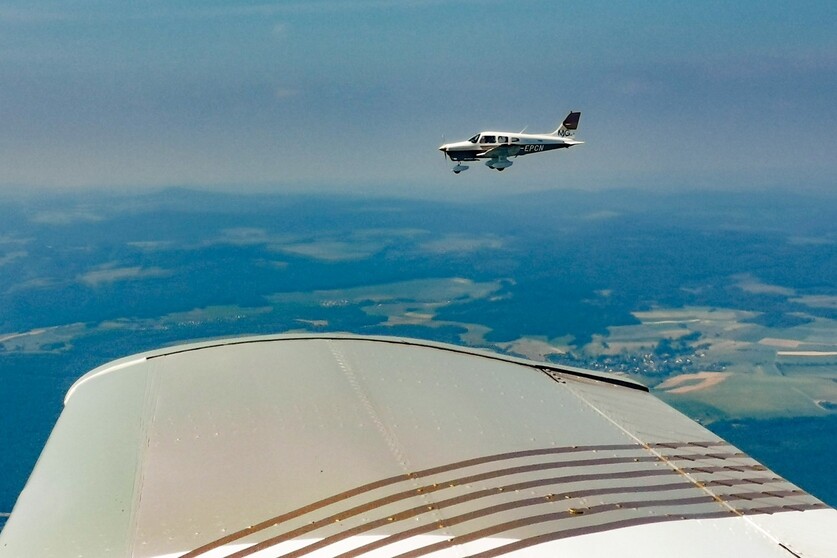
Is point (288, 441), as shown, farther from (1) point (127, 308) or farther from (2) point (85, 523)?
(1) point (127, 308)

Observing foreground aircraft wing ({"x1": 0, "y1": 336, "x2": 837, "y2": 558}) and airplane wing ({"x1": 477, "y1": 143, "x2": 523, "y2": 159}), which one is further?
airplane wing ({"x1": 477, "y1": 143, "x2": 523, "y2": 159})

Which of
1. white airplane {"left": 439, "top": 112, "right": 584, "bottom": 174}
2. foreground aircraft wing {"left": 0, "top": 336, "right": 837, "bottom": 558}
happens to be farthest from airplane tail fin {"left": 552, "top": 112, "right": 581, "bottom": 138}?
foreground aircraft wing {"left": 0, "top": 336, "right": 837, "bottom": 558}

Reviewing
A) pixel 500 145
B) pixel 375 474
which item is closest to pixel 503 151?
pixel 500 145

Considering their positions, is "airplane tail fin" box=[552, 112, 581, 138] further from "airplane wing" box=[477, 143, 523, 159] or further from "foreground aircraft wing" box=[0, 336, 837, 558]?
"foreground aircraft wing" box=[0, 336, 837, 558]

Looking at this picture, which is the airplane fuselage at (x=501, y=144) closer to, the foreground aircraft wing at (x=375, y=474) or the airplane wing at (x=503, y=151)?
the airplane wing at (x=503, y=151)

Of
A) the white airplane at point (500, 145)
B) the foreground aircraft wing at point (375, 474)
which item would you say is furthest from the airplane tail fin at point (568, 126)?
the foreground aircraft wing at point (375, 474)

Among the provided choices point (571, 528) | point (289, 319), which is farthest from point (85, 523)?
point (289, 319)
